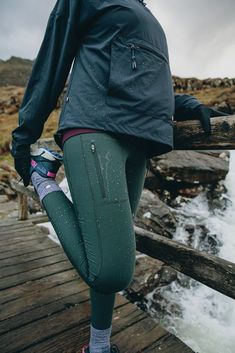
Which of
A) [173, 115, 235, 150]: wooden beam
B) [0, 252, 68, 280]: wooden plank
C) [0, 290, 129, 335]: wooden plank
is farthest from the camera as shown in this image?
[0, 252, 68, 280]: wooden plank

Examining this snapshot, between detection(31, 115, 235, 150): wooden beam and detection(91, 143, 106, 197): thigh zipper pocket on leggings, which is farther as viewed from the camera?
detection(31, 115, 235, 150): wooden beam

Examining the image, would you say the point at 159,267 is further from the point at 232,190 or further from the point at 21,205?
the point at 232,190

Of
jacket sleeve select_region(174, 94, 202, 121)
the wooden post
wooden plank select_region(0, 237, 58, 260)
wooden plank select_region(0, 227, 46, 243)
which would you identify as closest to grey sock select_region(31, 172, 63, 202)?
jacket sleeve select_region(174, 94, 202, 121)

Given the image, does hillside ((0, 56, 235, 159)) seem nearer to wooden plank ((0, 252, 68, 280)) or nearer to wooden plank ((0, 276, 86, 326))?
wooden plank ((0, 276, 86, 326))

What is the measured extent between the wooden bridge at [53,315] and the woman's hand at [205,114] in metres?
1.58

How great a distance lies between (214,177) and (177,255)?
600 centimetres

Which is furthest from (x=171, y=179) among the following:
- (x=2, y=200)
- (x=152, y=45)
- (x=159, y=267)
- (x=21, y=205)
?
(x=152, y=45)

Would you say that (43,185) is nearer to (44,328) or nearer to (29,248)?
(44,328)

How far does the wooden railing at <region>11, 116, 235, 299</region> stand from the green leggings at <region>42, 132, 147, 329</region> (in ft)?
1.53

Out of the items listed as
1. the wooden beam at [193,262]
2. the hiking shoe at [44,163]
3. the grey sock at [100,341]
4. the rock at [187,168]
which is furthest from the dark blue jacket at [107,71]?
the rock at [187,168]

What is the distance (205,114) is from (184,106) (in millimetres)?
230

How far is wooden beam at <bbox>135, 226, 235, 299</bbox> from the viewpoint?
5.77ft

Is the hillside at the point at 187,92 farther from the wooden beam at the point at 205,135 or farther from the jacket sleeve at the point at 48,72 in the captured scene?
the jacket sleeve at the point at 48,72

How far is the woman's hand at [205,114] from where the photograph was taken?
1.73 metres
